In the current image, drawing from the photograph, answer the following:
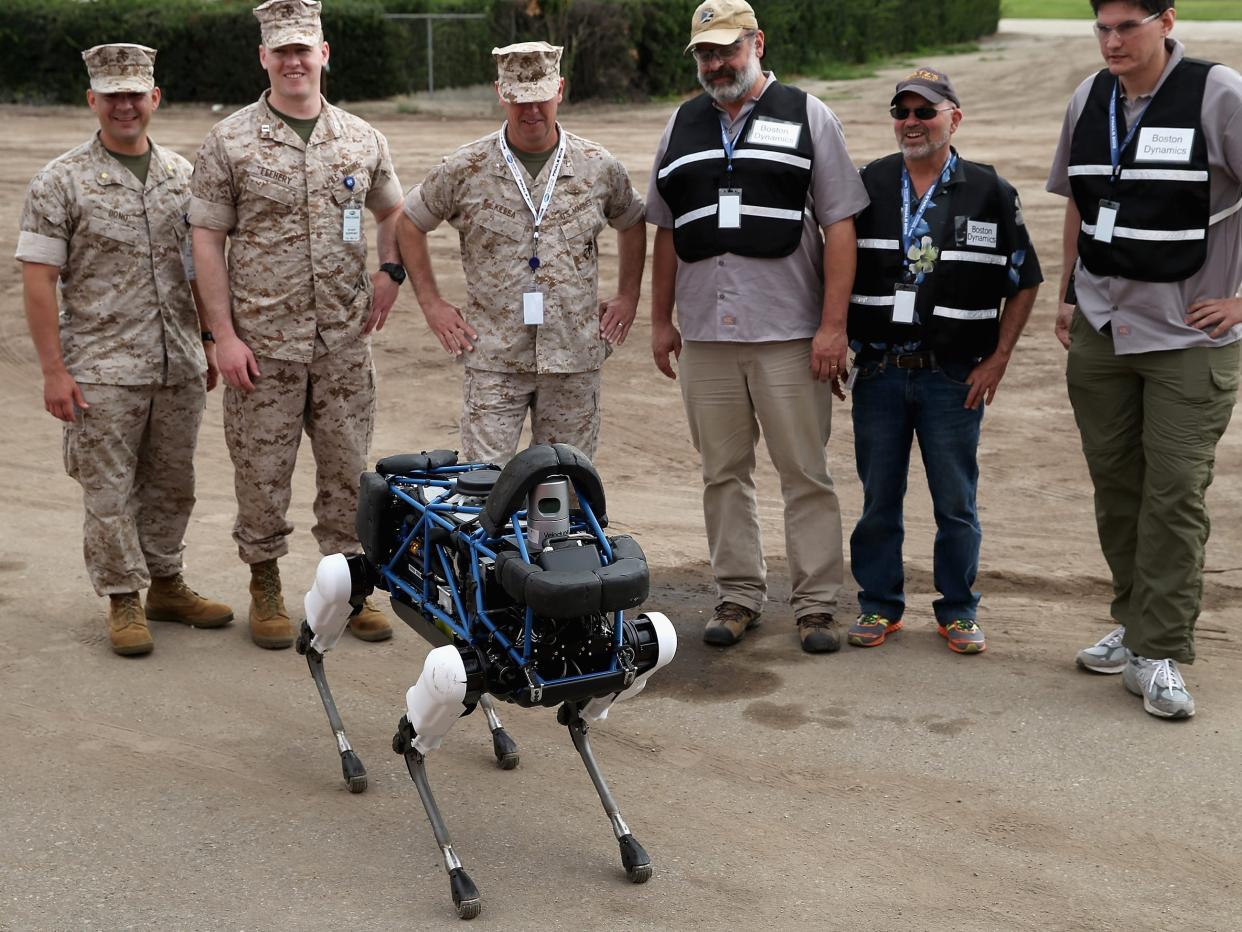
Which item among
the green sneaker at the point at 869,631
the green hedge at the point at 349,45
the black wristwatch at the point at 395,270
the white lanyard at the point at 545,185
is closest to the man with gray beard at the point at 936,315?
the green sneaker at the point at 869,631

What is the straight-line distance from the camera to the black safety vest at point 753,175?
5.63 m

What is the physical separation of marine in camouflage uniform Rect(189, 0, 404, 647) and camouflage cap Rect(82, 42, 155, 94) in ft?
1.19

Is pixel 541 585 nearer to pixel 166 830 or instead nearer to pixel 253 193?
pixel 166 830

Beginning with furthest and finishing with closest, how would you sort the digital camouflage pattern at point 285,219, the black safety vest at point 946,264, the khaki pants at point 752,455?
the khaki pants at point 752,455 → the digital camouflage pattern at point 285,219 → the black safety vest at point 946,264

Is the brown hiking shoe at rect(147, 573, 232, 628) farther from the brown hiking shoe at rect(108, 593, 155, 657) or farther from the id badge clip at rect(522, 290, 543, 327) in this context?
the id badge clip at rect(522, 290, 543, 327)

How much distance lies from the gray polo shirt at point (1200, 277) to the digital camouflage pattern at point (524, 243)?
1.88 metres

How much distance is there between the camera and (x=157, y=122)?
2273cm

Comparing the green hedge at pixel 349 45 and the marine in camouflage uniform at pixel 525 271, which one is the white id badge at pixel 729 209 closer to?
the marine in camouflage uniform at pixel 525 271

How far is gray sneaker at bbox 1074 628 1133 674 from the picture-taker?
5.79 m

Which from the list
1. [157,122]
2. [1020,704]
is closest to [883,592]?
[1020,704]

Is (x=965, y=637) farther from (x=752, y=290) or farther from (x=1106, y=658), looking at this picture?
(x=752, y=290)

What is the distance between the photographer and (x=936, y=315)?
18.4 ft

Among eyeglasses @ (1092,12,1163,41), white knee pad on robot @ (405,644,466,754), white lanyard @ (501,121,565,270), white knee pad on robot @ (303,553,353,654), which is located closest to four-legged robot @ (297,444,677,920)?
white knee pad on robot @ (405,644,466,754)

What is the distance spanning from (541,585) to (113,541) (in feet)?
9.76
